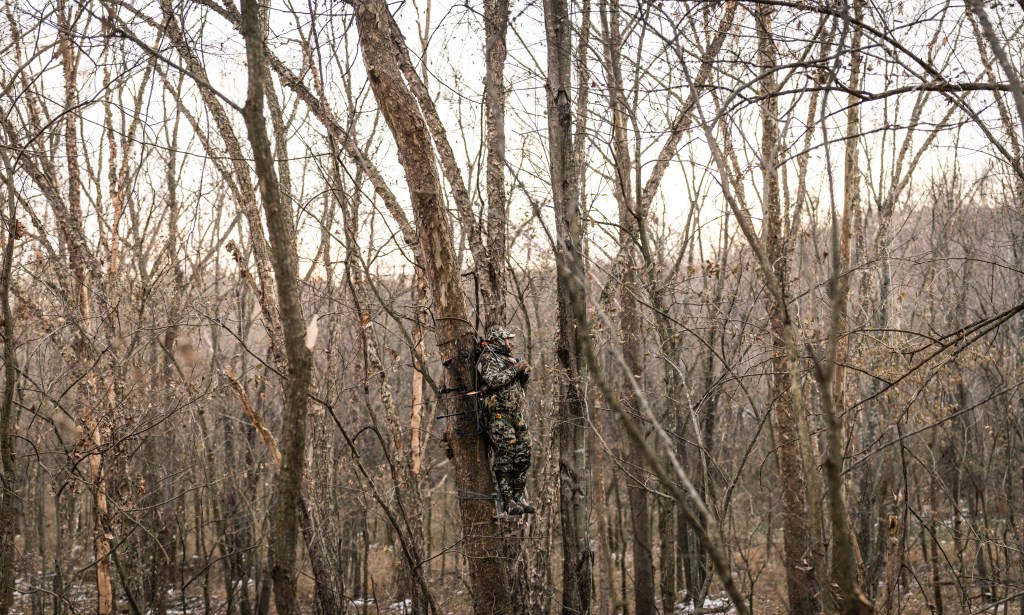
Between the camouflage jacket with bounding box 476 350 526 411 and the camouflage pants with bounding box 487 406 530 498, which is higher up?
the camouflage jacket with bounding box 476 350 526 411

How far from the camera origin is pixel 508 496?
536cm

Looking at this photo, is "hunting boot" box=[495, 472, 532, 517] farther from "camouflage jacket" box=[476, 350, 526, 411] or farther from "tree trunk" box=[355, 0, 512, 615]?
"camouflage jacket" box=[476, 350, 526, 411]

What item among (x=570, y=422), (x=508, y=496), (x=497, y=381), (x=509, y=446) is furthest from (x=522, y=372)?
(x=570, y=422)

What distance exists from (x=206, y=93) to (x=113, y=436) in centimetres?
348

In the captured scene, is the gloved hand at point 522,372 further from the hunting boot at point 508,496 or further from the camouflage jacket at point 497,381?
the hunting boot at point 508,496

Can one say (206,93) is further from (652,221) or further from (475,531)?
(652,221)

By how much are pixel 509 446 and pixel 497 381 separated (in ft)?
1.61

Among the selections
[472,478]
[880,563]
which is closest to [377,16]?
[472,478]

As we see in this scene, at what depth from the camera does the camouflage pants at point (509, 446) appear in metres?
5.31

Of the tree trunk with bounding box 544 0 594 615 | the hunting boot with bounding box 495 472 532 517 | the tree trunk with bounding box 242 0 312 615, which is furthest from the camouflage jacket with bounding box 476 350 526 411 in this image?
the tree trunk with bounding box 242 0 312 615

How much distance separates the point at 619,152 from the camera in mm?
8195

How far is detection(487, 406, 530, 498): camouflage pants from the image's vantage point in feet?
17.4

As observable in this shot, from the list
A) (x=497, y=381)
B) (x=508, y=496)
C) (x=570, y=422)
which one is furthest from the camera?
(x=570, y=422)

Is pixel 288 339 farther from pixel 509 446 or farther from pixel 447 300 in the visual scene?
pixel 509 446
